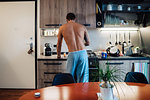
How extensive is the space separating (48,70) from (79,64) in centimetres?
72

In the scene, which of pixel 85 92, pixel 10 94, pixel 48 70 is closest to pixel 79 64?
pixel 48 70

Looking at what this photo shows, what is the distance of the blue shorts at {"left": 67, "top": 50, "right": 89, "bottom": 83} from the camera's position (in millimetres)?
2874

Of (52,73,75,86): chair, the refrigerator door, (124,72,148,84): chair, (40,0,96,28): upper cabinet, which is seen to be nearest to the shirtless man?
(40,0,96,28): upper cabinet

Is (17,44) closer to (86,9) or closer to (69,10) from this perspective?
(69,10)

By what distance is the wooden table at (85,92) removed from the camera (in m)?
1.39

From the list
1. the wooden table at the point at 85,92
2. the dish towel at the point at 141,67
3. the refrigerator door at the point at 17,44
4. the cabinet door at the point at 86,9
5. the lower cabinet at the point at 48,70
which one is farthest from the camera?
the refrigerator door at the point at 17,44

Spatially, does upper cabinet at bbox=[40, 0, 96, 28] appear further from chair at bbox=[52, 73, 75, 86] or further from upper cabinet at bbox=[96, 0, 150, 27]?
chair at bbox=[52, 73, 75, 86]

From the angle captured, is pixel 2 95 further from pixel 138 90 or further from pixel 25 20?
pixel 138 90

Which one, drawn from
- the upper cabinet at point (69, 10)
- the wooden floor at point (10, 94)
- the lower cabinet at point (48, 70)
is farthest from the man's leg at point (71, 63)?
the wooden floor at point (10, 94)

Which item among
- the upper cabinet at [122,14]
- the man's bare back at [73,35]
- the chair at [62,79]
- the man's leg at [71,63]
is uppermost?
the upper cabinet at [122,14]

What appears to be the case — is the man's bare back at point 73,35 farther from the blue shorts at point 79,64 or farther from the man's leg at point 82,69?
the man's leg at point 82,69

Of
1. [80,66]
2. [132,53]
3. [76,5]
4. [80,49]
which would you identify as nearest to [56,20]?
[76,5]

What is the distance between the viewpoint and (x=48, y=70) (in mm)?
3227

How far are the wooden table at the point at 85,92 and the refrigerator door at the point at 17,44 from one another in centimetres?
260
